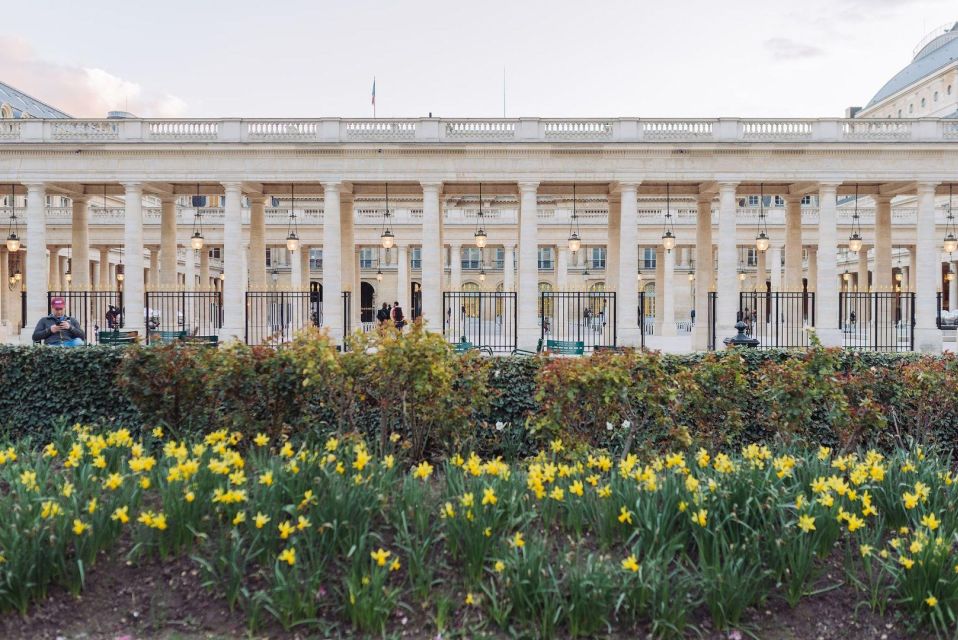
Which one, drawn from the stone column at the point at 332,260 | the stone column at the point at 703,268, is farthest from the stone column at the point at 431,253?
the stone column at the point at 703,268

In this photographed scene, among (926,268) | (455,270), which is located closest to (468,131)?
(926,268)

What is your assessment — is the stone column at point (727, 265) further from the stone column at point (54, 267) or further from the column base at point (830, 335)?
the stone column at point (54, 267)

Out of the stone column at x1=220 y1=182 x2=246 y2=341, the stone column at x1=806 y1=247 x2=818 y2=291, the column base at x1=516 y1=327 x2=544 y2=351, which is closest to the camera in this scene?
the column base at x1=516 y1=327 x2=544 y2=351

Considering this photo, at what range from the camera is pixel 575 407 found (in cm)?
838

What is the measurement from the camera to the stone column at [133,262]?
32.7 m

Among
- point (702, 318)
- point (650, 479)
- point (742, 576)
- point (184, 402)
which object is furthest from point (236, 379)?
point (702, 318)

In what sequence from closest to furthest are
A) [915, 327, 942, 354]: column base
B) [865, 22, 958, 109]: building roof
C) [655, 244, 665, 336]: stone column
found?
[915, 327, 942, 354]: column base → [655, 244, 665, 336]: stone column → [865, 22, 958, 109]: building roof

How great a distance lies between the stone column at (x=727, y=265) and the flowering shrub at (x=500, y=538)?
26858 mm

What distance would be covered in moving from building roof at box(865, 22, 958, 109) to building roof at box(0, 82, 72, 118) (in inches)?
4123

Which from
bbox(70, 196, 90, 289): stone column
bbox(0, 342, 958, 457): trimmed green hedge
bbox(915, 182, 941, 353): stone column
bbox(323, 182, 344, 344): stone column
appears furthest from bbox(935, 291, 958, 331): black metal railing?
bbox(70, 196, 90, 289): stone column

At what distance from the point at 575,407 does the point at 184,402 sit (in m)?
4.90

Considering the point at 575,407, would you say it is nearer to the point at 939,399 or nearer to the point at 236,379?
the point at 236,379

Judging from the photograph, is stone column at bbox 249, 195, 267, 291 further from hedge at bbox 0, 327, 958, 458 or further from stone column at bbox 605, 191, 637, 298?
hedge at bbox 0, 327, 958, 458

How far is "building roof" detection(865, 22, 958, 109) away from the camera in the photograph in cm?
9350
